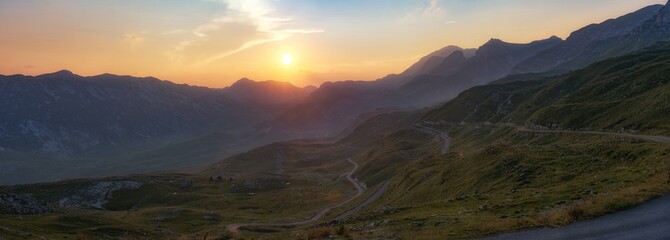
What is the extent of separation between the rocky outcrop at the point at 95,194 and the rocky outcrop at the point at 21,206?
45.8m

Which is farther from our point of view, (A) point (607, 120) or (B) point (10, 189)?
(B) point (10, 189)

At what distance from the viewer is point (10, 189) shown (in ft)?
564

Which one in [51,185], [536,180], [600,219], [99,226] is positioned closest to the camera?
[600,219]

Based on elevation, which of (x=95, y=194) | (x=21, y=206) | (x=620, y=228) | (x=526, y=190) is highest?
(x=620, y=228)

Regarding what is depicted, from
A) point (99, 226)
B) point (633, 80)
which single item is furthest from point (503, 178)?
point (633, 80)

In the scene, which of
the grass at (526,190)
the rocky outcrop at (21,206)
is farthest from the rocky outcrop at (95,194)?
the grass at (526,190)

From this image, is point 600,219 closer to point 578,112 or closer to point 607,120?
point 607,120

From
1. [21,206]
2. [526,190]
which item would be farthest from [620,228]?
[21,206]

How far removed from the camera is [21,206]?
9875cm

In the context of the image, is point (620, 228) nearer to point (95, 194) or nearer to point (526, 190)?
point (526, 190)

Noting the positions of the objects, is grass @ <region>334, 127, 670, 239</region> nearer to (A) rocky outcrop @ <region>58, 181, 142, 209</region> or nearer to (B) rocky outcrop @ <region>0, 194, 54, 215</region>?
(B) rocky outcrop @ <region>0, 194, 54, 215</region>

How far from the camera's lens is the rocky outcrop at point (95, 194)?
151 m

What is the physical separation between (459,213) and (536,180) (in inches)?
715

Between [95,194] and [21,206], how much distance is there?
6225 centimetres
